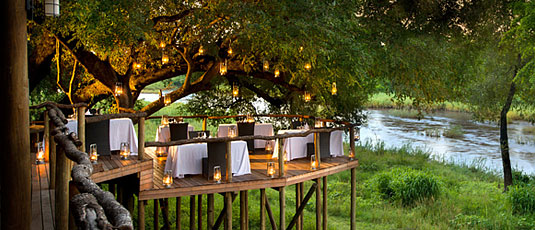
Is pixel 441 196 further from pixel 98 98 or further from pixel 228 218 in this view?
pixel 98 98

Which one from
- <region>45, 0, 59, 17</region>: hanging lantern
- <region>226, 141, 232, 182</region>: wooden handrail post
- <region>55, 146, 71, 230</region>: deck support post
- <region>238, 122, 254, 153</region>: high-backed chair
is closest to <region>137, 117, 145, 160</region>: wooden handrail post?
<region>226, 141, 232, 182</region>: wooden handrail post

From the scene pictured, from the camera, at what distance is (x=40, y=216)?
467 cm

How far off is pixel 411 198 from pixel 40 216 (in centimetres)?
1271

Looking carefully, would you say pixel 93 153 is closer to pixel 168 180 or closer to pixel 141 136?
pixel 141 136

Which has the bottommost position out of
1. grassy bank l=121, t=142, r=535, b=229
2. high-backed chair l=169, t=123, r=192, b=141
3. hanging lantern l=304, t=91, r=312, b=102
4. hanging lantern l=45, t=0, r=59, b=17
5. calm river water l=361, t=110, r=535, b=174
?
grassy bank l=121, t=142, r=535, b=229

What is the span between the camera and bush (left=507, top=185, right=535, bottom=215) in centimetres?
1413

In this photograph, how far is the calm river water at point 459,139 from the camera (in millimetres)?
21078

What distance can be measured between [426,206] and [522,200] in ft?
9.38

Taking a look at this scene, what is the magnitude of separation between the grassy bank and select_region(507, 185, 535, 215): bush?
6.9 inches

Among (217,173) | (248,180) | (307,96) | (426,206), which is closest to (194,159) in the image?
(217,173)

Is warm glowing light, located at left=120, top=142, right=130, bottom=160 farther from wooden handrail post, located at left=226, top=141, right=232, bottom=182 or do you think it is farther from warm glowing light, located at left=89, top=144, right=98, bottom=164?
wooden handrail post, located at left=226, top=141, right=232, bottom=182

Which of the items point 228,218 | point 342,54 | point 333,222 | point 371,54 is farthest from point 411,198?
point 228,218

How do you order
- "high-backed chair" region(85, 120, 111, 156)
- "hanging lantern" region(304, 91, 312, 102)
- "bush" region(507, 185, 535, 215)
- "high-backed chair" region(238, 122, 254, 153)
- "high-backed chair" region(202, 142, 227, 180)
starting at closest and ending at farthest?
"high-backed chair" region(85, 120, 111, 156)
"high-backed chair" region(202, 142, 227, 180)
"high-backed chair" region(238, 122, 254, 153)
"hanging lantern" region(304, 91, 312, 102)
"bush" region(507, 185, 535, 215)

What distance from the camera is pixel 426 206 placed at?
1462 cm
